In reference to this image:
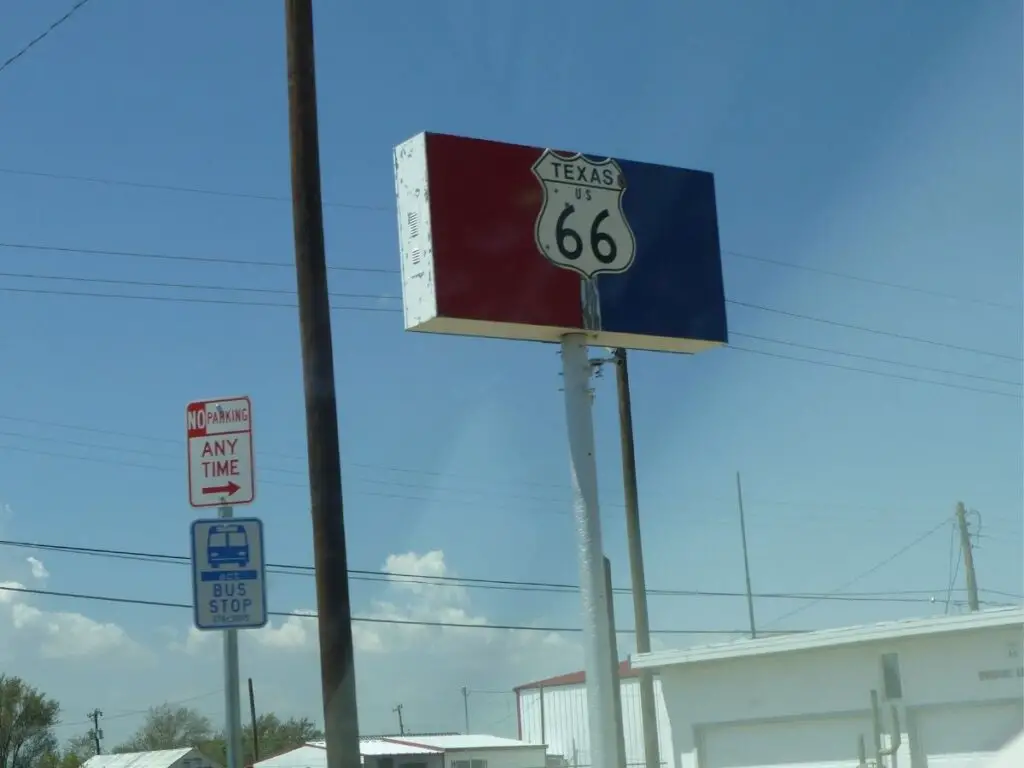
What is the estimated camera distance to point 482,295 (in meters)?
10.5

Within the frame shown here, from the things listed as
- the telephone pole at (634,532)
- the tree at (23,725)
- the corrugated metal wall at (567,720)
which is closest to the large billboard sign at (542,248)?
the telephone pole at (634,532)

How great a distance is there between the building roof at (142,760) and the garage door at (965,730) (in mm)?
61347

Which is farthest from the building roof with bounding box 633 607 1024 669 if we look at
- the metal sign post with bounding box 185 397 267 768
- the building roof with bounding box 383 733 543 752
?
the building roof with bounding box 383 733 543 752

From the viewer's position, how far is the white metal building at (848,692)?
42.4ft

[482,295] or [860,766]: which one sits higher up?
[482,295]

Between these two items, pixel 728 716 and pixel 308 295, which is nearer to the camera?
pixel 308 295

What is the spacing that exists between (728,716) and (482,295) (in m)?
6.69

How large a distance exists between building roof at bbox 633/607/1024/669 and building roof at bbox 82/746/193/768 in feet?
194

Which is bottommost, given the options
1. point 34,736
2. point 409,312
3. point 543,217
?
point 34,736

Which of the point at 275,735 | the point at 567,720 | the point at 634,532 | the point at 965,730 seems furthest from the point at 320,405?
the point at 275,735

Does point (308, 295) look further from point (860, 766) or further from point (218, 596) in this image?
point (860, 766)

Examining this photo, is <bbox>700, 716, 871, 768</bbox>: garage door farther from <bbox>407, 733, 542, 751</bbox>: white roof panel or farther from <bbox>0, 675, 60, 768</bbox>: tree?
<bbox>0, 675, 60, 768</bbox>: tree

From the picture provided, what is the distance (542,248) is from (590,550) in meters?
2.23

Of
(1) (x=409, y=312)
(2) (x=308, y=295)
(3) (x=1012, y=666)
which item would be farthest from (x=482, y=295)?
(3) (x=1012, y=666)
